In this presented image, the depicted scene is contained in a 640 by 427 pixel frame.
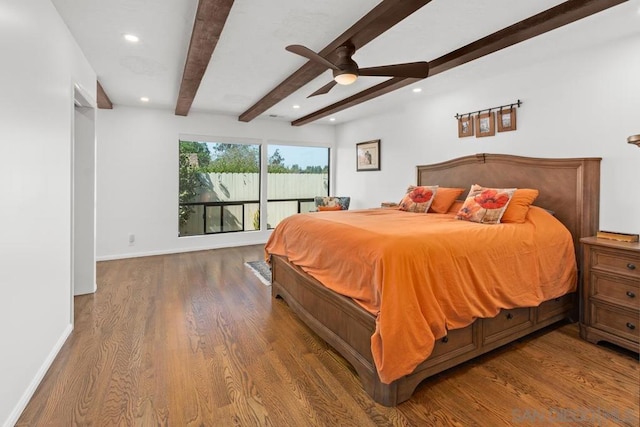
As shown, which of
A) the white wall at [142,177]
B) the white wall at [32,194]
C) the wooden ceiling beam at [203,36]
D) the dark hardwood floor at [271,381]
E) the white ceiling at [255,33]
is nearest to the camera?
the white wall at [32,194]

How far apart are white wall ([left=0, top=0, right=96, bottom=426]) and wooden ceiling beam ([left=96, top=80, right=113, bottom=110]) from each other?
1.64m

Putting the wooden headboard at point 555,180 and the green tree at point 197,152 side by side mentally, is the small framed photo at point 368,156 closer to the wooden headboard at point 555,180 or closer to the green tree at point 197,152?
the wooden headboard at point 555,180

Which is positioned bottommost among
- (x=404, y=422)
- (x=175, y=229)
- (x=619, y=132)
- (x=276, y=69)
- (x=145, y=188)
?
(x=404, y=422)

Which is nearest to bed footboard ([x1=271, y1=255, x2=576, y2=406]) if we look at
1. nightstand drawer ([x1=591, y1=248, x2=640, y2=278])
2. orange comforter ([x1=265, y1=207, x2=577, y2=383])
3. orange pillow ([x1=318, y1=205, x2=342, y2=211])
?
orange comforter ([x1=265, y1=207, x2=577, y2=383])

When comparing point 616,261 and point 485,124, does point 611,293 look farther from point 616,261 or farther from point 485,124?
point 485,124

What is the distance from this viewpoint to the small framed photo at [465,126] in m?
4.09

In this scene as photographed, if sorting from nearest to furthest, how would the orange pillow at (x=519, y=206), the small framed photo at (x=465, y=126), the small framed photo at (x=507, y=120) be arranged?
1. the orange pillow at (x=519, y=206)
2. the small framed photo at (x=507, y=120)
3. the small framed photo at (x=465, y=126)

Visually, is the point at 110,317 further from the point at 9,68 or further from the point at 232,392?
the point at 9,68

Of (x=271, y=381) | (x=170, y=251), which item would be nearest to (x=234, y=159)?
(x=170, y=251)

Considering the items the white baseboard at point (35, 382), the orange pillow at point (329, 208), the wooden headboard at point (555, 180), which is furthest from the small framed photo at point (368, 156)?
the white baseboard at point (35, 382)

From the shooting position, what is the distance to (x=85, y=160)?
3.52m

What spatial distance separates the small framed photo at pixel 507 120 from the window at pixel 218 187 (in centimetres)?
432

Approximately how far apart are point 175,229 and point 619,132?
6.01 metres

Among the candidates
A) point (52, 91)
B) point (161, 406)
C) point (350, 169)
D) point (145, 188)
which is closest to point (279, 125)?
point (350, 169)
